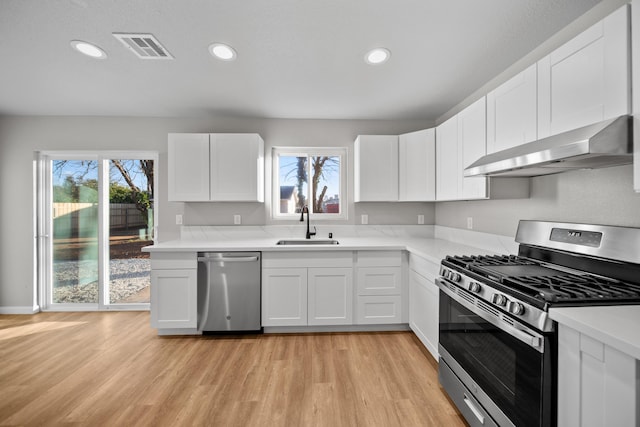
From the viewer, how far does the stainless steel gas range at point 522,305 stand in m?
1.15

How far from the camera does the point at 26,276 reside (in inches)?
138

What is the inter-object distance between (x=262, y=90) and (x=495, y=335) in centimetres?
264

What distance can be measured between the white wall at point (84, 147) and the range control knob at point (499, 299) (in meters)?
2.68

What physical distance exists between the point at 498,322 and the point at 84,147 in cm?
446

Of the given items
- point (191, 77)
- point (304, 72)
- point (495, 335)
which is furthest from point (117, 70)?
point (495, 335)

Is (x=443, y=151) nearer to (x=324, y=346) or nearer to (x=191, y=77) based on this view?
(x=324, y=346)

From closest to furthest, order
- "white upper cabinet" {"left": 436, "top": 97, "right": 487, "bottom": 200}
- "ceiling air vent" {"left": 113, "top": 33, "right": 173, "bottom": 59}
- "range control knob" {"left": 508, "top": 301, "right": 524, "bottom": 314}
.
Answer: "range control knob" {"left": 508, "top": 301, "right": 524, "bottom": 314}
"ceiling air vent" {"left": 113, "top": 33, "right": 173, "bottom": 59}
"white upper cabinet" {"left": 436, "top": 97, "right": 487, "bottom": 200}

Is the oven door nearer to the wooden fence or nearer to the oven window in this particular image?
the oven window

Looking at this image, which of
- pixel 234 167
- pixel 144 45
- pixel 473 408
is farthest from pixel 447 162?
pixel 144 45

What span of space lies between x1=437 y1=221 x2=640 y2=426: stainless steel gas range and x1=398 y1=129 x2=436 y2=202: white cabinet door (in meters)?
1.13

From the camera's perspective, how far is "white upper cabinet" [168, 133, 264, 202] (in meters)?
3.16

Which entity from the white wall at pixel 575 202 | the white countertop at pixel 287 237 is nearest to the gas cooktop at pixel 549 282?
the white wall at pixel 575 202

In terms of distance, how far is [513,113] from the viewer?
179 cm

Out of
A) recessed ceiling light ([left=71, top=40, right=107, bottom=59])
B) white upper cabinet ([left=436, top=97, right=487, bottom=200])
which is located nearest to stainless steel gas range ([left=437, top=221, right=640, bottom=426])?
white upper cabinet ([left=436, top=97, right=487, bottom=200])
